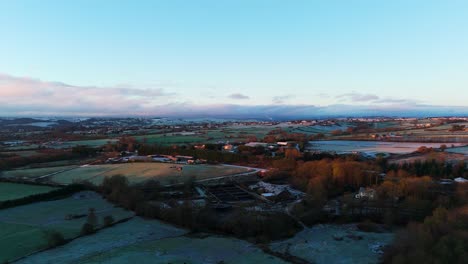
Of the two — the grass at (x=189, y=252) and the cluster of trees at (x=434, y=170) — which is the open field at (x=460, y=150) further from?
the grass at (x=189, y=252)

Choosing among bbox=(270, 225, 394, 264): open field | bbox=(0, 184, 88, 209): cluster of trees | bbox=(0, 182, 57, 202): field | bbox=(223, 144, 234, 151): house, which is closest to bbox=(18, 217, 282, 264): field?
bbox=(270, 225, 394, 264): open field

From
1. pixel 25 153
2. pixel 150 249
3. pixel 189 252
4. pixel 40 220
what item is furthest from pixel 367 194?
pixel 25 153

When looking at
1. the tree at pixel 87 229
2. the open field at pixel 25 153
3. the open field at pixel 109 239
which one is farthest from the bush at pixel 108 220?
the open field at pixel 25 153

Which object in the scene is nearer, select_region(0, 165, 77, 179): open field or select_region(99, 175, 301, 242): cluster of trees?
select_region(99, 175, 301, 242): cluster of trees

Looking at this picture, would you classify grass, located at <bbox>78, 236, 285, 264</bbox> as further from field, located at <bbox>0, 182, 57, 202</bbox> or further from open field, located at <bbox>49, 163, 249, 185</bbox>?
field, located at <bbox>0, 182, 57, 202</bbox>

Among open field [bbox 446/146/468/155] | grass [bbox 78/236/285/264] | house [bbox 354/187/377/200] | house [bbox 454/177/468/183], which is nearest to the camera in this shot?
grass [bbox 78/236/285/264]

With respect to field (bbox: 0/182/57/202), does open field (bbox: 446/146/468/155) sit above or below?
above
